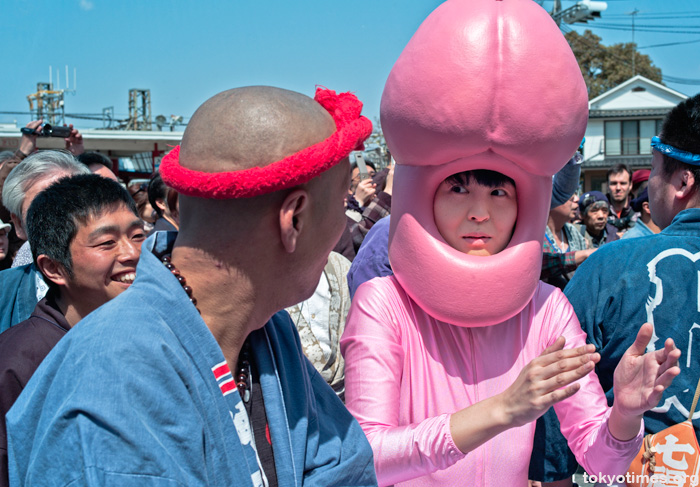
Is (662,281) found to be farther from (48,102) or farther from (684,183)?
(48,102)

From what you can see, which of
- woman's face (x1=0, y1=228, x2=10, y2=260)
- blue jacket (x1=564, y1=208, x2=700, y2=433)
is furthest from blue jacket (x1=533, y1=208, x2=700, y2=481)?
woman's face (x1=0, y1=228, x2=10, y2=260)

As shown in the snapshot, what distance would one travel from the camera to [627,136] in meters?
30.9

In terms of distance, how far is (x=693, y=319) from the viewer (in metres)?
2.14

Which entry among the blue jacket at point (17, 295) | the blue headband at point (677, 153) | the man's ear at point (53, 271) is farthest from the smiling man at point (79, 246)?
the blue headband at point (677, 153)

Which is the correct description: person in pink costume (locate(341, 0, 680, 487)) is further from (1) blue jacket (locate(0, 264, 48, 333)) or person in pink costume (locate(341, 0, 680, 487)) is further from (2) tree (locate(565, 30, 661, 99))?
(2) tree (locate(565, 30, 661, 99))

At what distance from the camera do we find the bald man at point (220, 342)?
3.21 ft

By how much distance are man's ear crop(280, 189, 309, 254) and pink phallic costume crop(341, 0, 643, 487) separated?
2.42 ft

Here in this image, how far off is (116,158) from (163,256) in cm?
2535

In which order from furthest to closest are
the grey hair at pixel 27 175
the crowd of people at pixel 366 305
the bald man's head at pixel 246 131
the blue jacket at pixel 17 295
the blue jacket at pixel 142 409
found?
the grey hair at pixel 27 175, the blue jacket at pixel 17 295, the bald man's head at pixel 246 131, the crowd of people at pixel 366 305, the blue jacket at pixel 142 409

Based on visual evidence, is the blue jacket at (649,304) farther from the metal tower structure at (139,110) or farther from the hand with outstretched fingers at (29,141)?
the metal tower structure at (139,110)

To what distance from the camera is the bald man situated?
0.98 m

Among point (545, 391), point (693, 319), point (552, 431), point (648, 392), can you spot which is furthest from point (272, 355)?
point (693, 319)

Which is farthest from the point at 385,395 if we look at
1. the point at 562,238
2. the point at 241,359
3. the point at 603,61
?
the point at 603,61

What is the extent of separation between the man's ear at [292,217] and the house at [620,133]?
30992 mm
